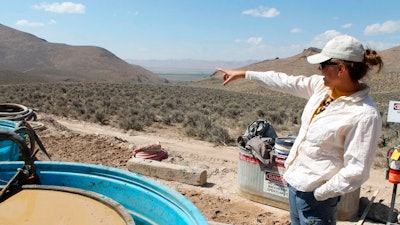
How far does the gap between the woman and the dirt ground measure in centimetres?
269

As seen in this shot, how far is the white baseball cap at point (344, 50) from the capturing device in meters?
2.25

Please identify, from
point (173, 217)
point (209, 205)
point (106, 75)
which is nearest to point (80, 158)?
point (209, 205)

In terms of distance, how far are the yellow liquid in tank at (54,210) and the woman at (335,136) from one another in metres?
1.15

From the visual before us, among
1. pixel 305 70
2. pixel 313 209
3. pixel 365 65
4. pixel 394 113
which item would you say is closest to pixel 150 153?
pixel 394 113

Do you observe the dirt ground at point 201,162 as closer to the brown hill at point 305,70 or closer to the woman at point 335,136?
the woman at point 335,136

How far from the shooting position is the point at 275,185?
540 cm

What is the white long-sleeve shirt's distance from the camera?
2.19 meters

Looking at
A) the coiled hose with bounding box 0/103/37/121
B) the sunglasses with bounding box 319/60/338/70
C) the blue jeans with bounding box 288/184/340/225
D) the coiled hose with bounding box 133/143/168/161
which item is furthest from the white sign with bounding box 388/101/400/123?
the coiled hose with bounding box 0/103/37/121

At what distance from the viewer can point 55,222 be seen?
2014 millimetres

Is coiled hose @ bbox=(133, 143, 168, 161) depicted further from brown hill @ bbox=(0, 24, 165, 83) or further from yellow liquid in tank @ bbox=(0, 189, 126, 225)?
brown hill @ bbox=(0, 24, 165, 83)

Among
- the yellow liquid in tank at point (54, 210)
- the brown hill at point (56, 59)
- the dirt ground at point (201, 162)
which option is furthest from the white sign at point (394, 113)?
the brown hill at point (56, 59)

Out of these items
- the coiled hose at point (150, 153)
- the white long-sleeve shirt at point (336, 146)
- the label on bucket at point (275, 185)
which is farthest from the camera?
the coiled hose at point (150, 153)

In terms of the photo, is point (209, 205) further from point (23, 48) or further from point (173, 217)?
point (23, 48)

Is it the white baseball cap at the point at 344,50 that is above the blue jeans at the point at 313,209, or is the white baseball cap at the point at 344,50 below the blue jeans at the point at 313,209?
above
